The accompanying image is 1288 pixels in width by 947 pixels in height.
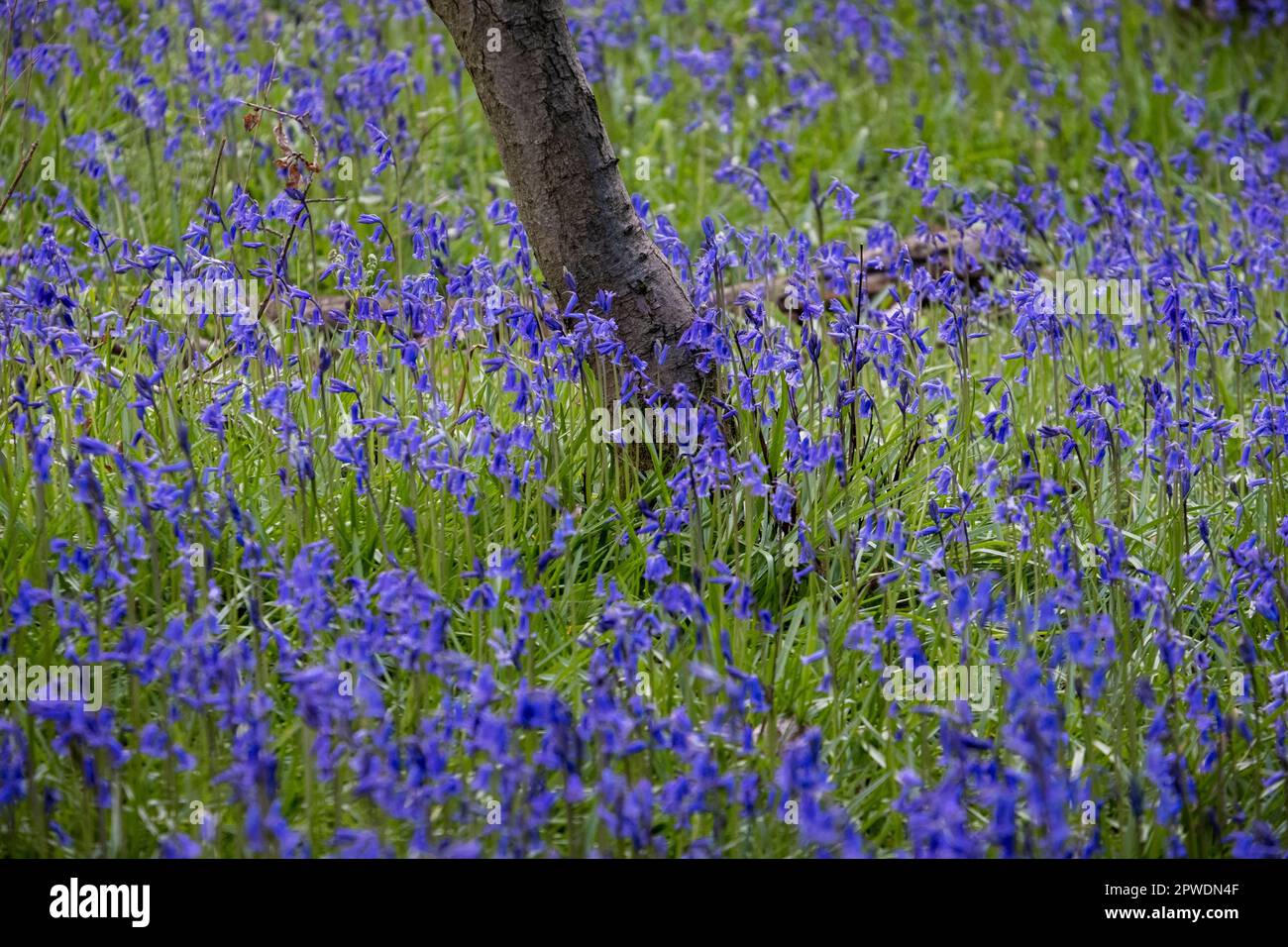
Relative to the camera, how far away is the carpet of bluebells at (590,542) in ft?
8.53

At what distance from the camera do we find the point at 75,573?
11.0 ft

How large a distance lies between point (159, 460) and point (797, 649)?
66.7 inches
